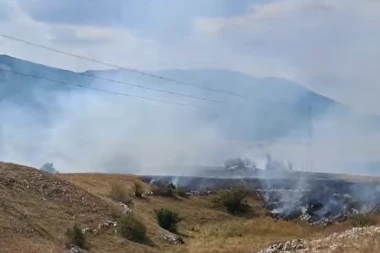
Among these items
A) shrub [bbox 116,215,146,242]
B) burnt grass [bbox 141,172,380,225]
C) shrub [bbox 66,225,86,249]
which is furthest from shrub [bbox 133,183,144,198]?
shrub [bbox 66,225,86,249]

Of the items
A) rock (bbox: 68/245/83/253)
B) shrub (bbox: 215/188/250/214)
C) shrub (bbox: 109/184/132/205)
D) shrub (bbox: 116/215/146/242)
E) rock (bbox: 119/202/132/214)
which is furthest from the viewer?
shrub (bbox: 215/188/250/214)

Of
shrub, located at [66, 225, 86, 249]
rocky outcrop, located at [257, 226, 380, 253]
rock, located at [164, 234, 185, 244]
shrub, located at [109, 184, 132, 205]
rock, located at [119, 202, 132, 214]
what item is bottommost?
rock, located at [164, 234, 185, 244]

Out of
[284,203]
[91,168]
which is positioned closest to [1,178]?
[284,203]

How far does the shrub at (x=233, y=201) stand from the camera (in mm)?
59906

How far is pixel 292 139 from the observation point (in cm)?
15550

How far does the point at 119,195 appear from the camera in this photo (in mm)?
51594

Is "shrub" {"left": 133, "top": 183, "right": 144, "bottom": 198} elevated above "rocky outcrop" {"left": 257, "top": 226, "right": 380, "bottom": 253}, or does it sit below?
above

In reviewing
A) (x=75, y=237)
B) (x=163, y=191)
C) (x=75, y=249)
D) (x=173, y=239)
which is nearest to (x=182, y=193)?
(x=163, y=191)

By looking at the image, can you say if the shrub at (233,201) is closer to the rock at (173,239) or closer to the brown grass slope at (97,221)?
the brown grass slope at (97,221)

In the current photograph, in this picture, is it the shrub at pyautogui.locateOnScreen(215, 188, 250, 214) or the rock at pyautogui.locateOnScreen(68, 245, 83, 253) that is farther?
the shrub at pyautogui.locateOnScreen(215, 188, 250, 214)

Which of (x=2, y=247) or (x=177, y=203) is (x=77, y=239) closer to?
(x=2, y=247)

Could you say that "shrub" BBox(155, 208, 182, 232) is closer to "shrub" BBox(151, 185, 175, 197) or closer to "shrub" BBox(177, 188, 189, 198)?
"shrub" BBox(151, 185, 175, 197)

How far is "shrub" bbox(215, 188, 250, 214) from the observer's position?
59.9 metres

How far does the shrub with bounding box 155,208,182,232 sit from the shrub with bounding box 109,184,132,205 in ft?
11.2
